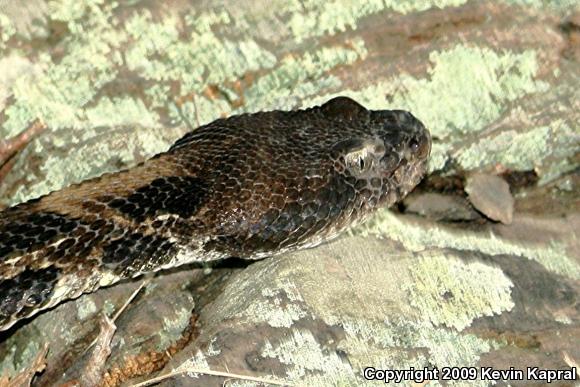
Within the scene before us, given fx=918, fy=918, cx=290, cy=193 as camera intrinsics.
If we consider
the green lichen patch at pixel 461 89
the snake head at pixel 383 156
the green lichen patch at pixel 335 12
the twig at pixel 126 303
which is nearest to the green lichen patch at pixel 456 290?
the snake head at pixel 383 156

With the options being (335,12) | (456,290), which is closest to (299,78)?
(335,12)

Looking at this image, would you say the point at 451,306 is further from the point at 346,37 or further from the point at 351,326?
the point at 346,37

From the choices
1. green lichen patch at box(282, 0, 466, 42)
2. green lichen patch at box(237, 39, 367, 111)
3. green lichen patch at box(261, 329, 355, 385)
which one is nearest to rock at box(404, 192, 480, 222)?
green lichen patch at box(237, 39, 367, 111)

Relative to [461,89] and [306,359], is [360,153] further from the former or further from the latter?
[306,359]

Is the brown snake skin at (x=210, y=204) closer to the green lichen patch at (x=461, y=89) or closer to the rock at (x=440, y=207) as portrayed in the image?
the rock at (x=440, y=207)

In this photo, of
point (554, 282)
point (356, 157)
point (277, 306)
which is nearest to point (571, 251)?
point (554, 282)
